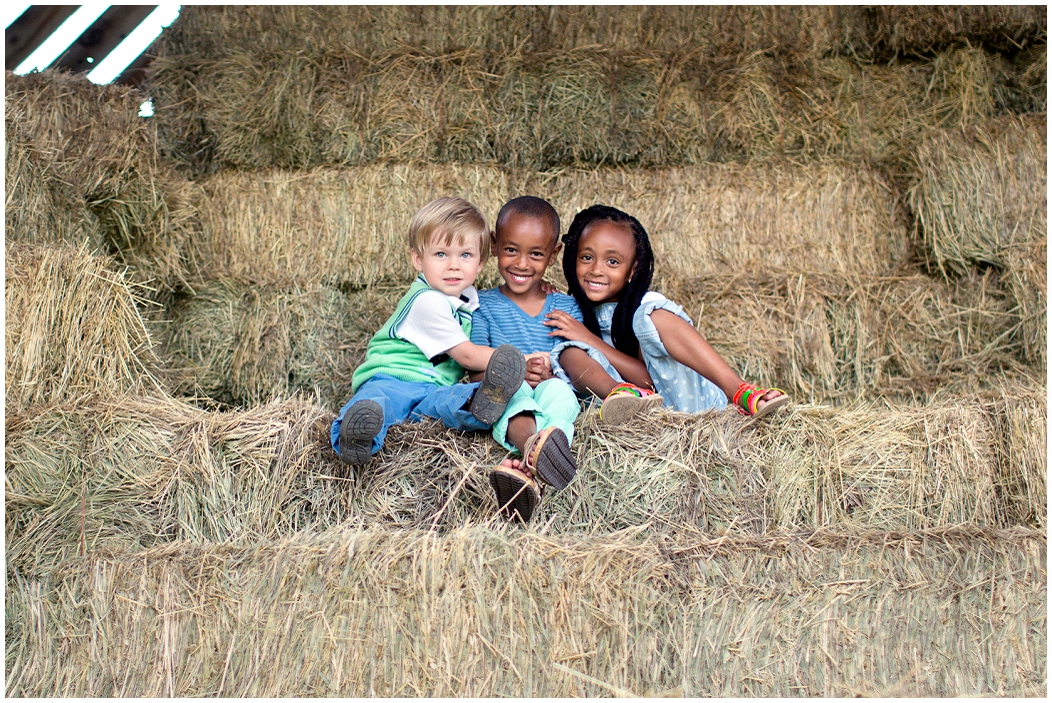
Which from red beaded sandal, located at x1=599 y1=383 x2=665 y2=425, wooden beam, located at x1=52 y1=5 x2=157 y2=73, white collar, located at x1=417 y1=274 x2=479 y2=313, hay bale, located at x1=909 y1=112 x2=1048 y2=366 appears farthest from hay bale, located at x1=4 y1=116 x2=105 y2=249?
hay bale, located at x1=909 y1=112 x2=1048 y2=366

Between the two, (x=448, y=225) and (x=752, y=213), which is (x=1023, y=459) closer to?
(x=752, y=213)

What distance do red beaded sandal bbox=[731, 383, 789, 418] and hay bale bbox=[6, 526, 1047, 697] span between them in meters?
0.31

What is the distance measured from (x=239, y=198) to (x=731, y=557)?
2151 mm

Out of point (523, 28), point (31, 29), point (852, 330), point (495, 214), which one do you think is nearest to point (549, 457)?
point (495, 214)

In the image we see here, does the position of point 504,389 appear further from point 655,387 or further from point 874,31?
point 874,31

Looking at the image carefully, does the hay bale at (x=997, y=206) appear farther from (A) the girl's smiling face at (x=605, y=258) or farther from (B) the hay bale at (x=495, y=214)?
(A) the girl's smiling face at (x=605, y=258)

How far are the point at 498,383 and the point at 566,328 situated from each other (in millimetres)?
621

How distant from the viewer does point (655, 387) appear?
2.81 meters

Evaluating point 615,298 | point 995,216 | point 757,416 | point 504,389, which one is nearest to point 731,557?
point 757,416

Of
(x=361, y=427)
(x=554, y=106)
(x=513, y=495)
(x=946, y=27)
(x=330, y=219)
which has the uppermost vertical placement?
(x=946, y=27)

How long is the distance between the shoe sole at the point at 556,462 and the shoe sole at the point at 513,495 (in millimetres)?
47

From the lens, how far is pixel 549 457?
6.81ft

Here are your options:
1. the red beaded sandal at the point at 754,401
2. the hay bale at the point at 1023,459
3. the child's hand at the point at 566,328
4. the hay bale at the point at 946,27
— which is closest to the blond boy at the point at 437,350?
the child's hand at the point at 566,328

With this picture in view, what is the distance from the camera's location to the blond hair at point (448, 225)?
2559 millimetres
